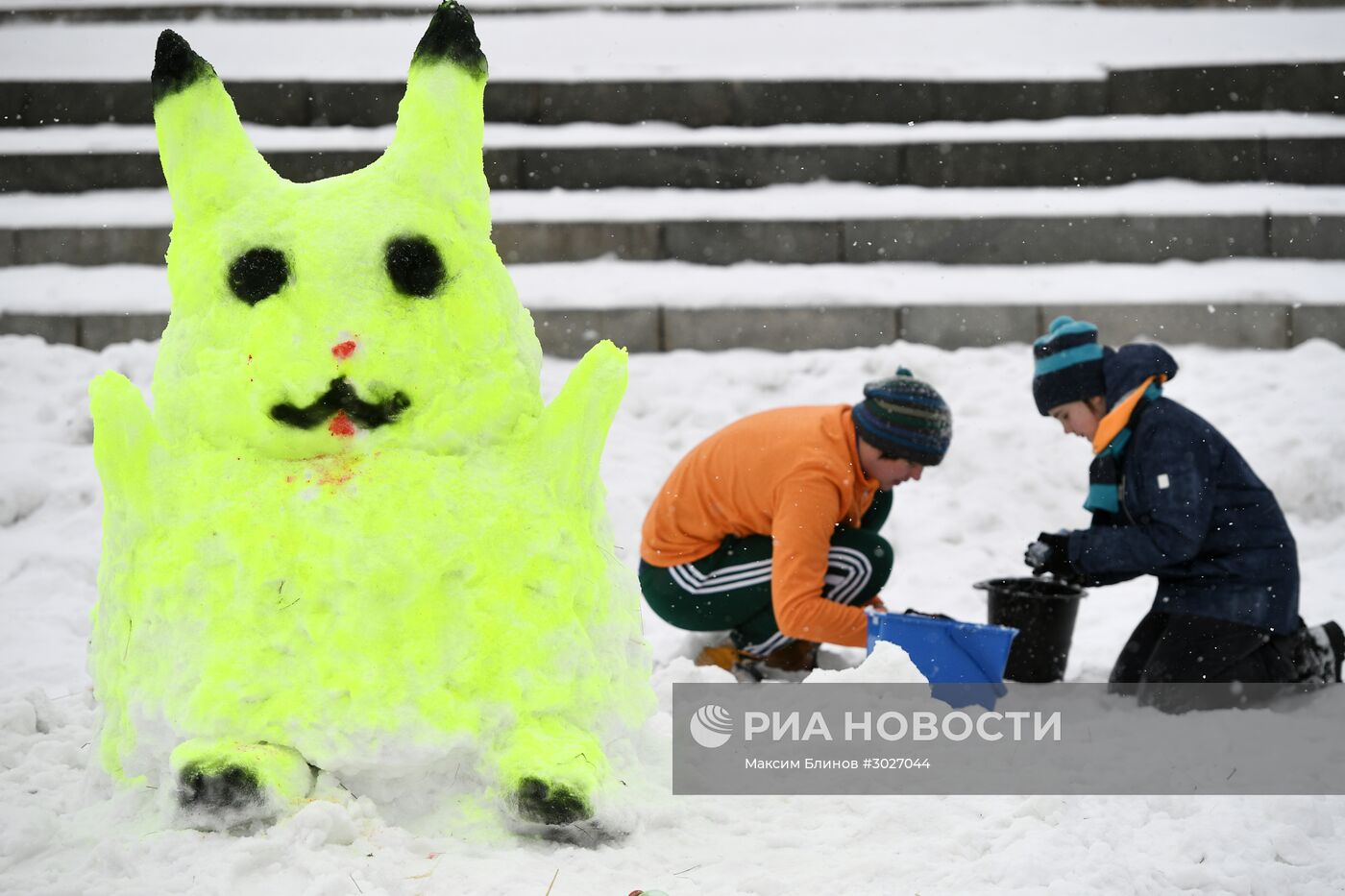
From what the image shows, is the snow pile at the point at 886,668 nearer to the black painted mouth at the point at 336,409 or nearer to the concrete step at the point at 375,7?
the black painted mouth at the point at 336,409

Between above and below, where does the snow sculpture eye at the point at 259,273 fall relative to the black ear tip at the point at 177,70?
below

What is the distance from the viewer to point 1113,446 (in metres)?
3.82

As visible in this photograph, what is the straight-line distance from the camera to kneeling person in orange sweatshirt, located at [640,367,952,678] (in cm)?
372

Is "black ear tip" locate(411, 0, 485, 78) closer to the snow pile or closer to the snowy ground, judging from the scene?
the snowy ground

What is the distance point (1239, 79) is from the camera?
778 cm

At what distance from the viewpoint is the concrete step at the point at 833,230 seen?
705cm

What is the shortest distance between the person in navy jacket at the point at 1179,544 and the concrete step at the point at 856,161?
380cm

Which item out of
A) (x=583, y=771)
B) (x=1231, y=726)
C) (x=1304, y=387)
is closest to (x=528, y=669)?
(x=583, y=771)

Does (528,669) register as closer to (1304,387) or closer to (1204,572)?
(1204,572)

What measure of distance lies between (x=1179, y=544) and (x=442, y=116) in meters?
2.27

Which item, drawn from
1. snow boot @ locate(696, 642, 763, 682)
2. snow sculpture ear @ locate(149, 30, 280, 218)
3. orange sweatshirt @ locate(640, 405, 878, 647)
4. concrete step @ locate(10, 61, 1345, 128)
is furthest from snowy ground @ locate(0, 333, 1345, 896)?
concrete step @ locate(10, 61, 1345, 128)

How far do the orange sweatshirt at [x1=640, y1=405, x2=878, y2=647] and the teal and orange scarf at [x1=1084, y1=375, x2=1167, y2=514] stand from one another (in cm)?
63

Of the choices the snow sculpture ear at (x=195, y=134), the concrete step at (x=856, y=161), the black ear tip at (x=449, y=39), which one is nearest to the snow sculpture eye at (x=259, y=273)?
the snow sculpture ear at (x=195, y=134)

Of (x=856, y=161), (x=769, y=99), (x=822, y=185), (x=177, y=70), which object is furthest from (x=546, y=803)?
(x=769, y=99)
